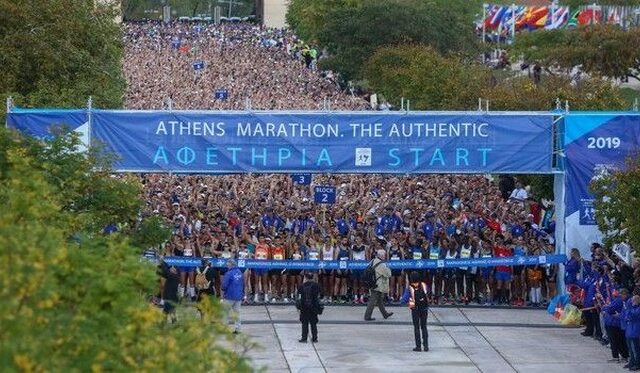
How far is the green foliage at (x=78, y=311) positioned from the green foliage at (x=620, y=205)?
38.7 ft

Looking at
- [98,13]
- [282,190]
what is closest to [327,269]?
[282,190]

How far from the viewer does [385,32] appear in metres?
68.1

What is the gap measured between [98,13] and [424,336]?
61.3 feet

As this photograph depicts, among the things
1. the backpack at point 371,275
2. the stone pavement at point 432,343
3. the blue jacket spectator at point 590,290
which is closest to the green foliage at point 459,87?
the stone pavement at point 432,343

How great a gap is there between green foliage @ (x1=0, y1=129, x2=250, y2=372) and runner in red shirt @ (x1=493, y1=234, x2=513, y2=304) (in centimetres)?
1490

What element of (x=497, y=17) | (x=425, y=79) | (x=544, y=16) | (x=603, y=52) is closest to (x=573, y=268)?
(x=425, y=79)

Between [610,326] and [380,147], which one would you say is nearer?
[610,326]

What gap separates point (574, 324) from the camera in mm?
26531

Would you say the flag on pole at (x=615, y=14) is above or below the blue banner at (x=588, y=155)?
above

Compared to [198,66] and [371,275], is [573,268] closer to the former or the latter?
[371,275]

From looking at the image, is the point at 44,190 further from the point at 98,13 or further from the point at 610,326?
the point at 98,13

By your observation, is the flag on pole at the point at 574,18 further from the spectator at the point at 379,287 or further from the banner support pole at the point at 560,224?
the spectator at the point at 379,287

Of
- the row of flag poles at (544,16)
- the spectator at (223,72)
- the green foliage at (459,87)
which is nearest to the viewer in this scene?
the green foliage at (459,87)

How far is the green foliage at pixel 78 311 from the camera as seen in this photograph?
1062cm
